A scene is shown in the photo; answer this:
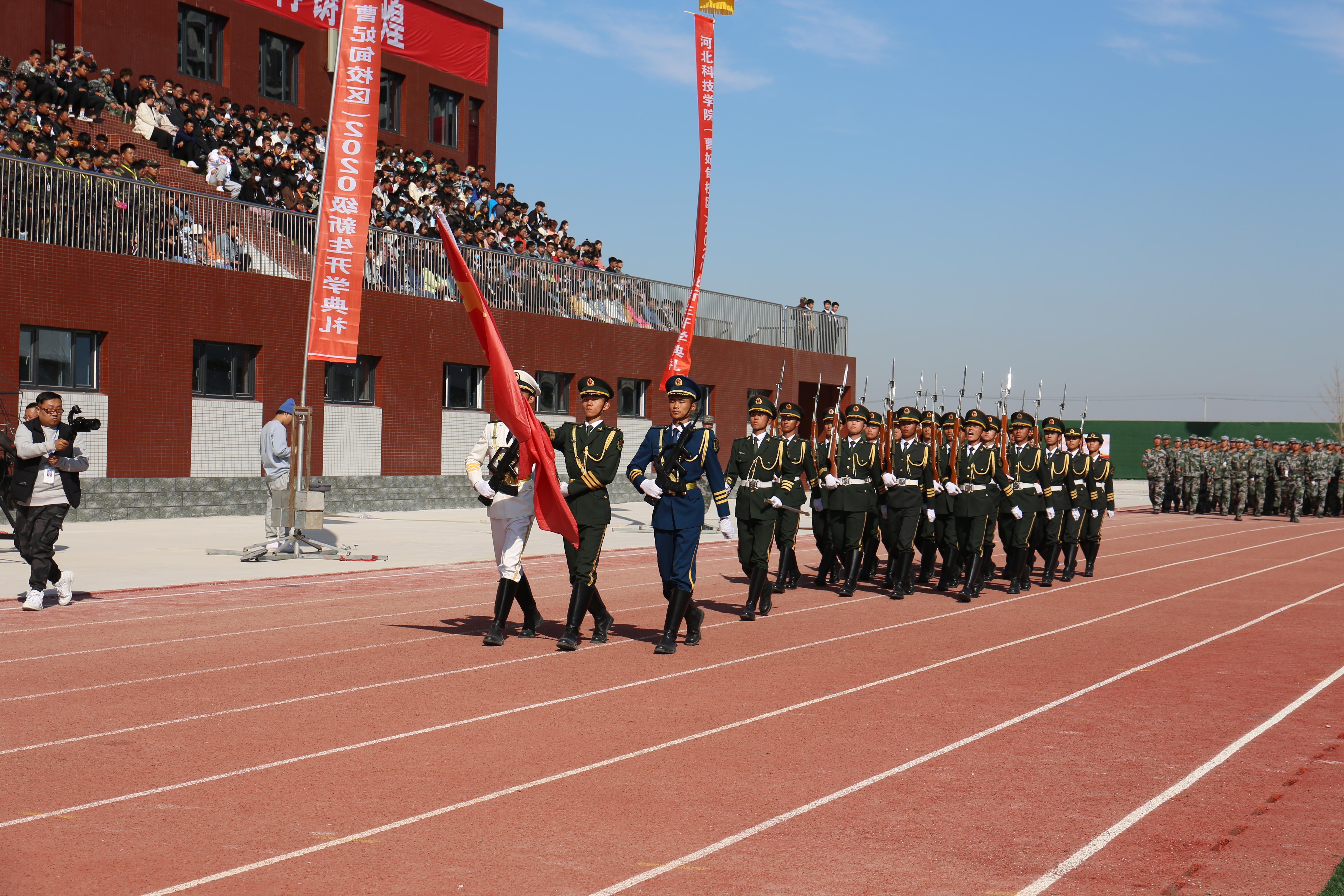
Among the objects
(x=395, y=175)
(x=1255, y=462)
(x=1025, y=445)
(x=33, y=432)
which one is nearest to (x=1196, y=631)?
(x=1025, y=445)

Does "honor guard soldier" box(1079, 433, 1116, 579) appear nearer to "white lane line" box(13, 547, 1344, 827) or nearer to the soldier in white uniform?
"white lane line" box(13, 547, 1344, 827)

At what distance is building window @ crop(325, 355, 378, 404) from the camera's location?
24281mm

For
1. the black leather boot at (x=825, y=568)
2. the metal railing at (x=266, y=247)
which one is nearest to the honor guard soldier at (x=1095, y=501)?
the black leather boot at (x=825, y=568)

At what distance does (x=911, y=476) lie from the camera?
558 inches

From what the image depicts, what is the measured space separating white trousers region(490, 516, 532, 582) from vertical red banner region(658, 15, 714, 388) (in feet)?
41.3

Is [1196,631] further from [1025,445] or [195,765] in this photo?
[195,765]

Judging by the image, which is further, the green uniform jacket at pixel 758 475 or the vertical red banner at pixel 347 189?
the vertical red banner at pixel 347 189

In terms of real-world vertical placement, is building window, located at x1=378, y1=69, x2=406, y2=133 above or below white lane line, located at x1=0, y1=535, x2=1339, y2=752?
above

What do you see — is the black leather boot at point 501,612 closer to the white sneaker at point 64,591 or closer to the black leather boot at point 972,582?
the white sneaker at point 64,591

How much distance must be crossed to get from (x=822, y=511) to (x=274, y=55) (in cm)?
2283

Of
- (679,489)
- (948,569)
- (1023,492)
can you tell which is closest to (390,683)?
(679,489)

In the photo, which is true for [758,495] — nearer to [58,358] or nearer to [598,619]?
[598,619]

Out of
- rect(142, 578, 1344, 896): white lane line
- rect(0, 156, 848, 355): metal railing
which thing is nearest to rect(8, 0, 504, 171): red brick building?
rect(0, 156, 848, 355): metal railing

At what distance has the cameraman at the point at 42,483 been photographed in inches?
429
